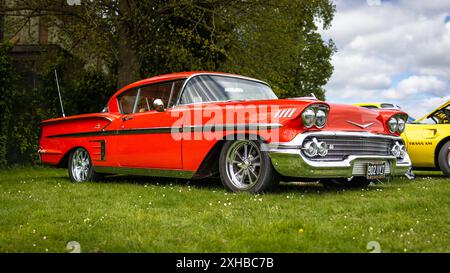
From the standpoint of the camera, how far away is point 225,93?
6.50 m

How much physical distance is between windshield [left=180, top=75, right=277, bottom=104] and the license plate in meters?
1.80

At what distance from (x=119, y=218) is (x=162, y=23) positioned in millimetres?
10110

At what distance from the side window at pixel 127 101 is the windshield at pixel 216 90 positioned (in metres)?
1.28

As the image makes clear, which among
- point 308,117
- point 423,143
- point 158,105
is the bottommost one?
point 423,143

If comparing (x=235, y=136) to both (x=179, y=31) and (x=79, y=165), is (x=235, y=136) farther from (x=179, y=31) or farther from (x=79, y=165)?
(x=179, y=31)

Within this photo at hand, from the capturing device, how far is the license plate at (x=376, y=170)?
5.85 m

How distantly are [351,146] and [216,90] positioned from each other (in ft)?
6.14

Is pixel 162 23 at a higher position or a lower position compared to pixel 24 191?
higher

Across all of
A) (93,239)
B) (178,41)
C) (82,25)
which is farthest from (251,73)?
(93,239)

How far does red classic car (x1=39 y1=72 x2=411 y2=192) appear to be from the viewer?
5.42m

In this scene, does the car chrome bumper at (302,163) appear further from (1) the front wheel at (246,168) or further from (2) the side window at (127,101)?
(2) the side window at (127,101)

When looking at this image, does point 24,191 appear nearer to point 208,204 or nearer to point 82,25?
point 208,204

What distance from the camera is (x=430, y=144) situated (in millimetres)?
8898

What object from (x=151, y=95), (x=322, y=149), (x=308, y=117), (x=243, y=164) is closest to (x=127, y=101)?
(x=151, y=95)
